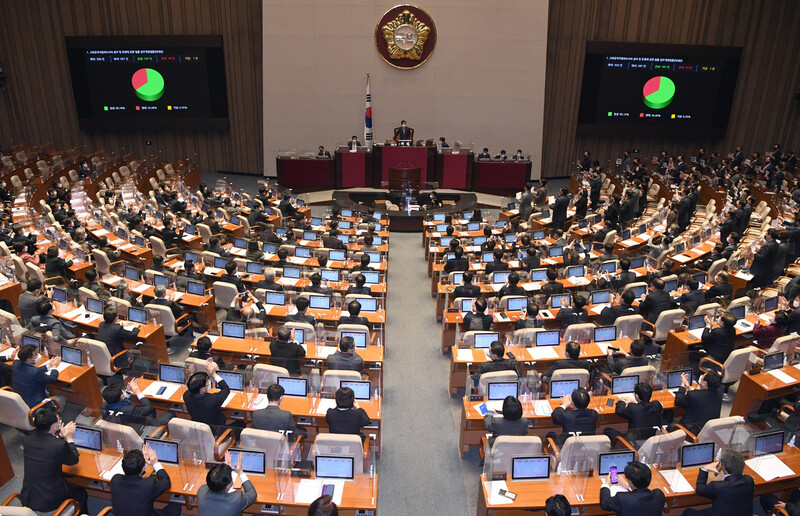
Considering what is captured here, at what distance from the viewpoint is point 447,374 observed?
362 inches

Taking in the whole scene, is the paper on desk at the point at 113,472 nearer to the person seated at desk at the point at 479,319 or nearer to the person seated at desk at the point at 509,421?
the person seated at desk at the point at 509,421

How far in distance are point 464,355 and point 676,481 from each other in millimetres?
3092

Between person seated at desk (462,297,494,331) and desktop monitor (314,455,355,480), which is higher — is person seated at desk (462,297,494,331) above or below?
above

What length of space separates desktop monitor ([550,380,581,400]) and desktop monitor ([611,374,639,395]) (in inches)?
17.3

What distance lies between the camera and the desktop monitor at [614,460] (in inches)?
221

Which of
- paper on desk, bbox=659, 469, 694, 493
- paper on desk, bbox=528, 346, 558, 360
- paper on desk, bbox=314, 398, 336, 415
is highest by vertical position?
paper on desk, bbox=528, 346, 558, 360

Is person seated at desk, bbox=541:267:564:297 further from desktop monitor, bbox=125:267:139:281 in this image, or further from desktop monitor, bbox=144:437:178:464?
desktop monitor, bbox=125:267:139:281

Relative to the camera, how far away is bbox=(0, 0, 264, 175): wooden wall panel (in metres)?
20.8

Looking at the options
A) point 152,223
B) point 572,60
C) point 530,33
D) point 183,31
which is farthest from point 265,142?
point 572,60

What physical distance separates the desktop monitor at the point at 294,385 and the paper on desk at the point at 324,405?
236 mm

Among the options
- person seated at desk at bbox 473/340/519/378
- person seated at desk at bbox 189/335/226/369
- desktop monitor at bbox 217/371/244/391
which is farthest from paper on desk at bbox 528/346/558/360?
person seated at desk at bbox 189/335/226/369

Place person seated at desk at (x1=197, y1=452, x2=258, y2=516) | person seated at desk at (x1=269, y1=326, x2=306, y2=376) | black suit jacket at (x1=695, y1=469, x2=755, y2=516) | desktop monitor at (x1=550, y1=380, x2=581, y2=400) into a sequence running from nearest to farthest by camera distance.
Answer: person seated at desk at (x1=197, y1=452, x2=258, y2=516) < black suit jacket at (x1=695, y1=469, x2=755, y2=516) < desktop monitor at (x1=550, y1=380, x2=581, y2=400) < person seated at desk at (x1=269, y1=326, x2=306, y2=376)

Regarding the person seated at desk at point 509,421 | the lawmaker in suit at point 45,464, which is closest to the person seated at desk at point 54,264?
the lawmaker in suit at point 45,464

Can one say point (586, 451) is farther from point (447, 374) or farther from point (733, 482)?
point (447, 374)
